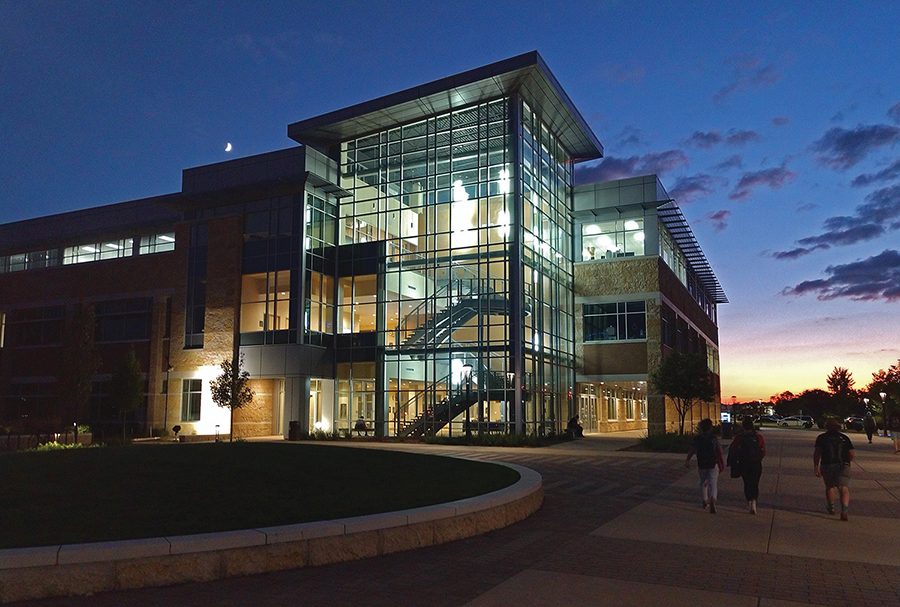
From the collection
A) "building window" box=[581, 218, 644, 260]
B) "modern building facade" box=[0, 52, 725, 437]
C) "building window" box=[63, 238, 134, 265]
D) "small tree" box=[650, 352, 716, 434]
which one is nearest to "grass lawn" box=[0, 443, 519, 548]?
"small tree" box=[650, 352, 716, 434]

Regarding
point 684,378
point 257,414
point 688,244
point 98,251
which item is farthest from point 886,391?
point 98,251

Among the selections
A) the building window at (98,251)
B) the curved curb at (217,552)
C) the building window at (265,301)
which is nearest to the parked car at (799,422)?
the building window at (265,301)

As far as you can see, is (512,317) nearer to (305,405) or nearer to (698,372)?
(698,372)

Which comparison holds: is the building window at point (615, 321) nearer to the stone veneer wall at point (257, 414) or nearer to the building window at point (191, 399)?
the stone veneer wall at point (257, 414)

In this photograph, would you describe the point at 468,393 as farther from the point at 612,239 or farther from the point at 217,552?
the point at 217,552

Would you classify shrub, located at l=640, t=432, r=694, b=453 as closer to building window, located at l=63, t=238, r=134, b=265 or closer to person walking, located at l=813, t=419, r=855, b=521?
person walking, located at l=813, t=419, r=855, b=521

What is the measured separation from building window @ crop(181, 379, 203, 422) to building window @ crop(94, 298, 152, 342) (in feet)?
16.0

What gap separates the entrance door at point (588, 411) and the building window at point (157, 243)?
26.8 m

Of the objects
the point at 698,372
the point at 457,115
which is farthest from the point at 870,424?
the point at 457,115

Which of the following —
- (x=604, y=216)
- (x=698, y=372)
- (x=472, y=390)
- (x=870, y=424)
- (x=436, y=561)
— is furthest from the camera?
(x=604, y=216)

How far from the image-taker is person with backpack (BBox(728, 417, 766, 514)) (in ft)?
42.1

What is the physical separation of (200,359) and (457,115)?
1881cm

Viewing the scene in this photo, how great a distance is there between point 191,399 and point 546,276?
2022cm

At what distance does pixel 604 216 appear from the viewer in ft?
151
